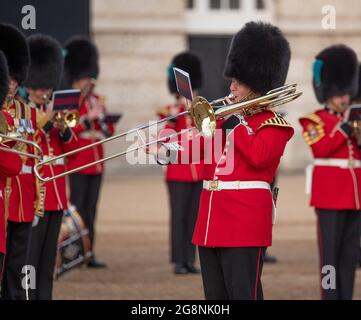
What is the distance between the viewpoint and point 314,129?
20.4ft

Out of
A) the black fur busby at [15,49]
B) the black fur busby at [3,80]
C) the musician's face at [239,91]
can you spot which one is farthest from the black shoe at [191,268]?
the black fur busby at [3,80]

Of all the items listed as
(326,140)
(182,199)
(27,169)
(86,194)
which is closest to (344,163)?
(326,140)

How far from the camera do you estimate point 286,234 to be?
1003 centimetres

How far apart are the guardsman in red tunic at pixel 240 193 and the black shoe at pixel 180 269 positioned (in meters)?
3.23

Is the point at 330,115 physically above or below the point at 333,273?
above

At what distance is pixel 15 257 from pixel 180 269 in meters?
2.68

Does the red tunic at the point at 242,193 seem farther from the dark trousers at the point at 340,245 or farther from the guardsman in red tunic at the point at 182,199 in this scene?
the guardsman in red tunic at the point at 182,199

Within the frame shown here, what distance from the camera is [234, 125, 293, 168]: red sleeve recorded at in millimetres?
4512

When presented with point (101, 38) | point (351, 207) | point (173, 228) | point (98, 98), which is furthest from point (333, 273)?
point (101, 38)

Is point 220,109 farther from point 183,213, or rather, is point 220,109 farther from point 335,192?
point 183,213

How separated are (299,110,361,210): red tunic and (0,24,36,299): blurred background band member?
1.56m

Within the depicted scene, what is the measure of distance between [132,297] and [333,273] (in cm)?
120
